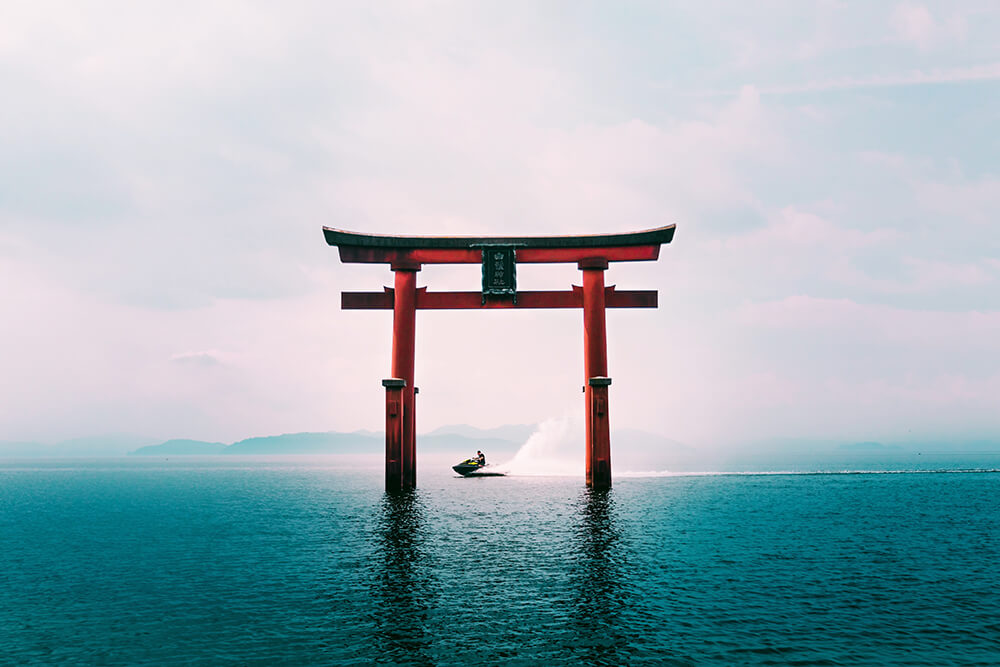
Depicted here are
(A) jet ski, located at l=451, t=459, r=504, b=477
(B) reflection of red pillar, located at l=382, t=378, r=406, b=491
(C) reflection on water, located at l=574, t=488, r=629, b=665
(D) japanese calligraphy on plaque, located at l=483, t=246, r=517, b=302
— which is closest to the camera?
(C) reflection on water, located at l=574, t=488, r=629, b=665

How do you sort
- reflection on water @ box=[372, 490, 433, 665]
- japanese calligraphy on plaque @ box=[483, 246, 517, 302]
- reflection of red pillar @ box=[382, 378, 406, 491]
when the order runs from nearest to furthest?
1. reflection on water @ box=[372, 490, 433, 665]
2. reflection of red pillar @ box=[382, 378, 406, 491]
3. japanese calligraphy on plaque @ box=[483, 246, 517, 302]

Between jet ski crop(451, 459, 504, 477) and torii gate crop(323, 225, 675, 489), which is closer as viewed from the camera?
torii gate crop(323, 225, 675, 489)

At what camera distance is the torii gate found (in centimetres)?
2552

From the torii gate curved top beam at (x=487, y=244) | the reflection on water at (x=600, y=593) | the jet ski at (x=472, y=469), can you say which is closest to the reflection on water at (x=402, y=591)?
the reflection on water at (x=600, y=593)

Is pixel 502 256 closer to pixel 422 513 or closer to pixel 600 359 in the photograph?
pixel 600 359

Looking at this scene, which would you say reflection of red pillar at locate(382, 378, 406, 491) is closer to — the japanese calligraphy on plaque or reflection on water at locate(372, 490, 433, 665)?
reflection on water at locate(372, 490, 433, 665)

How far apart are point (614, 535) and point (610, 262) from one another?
12.7 meters

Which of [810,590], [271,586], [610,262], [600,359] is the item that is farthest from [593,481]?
[271,586]

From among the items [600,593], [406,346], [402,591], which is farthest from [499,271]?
[600,593]

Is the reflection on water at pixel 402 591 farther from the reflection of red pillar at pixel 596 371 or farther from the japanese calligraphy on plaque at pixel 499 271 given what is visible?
the japanese calligraphy on plaque at pixel 499 271

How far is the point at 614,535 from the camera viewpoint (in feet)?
61.9

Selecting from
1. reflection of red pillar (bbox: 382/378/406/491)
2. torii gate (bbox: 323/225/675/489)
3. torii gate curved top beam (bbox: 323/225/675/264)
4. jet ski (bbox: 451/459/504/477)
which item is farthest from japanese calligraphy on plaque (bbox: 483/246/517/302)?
jet ski (bbox: 451/459/504/477)

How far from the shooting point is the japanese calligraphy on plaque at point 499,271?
26.3m

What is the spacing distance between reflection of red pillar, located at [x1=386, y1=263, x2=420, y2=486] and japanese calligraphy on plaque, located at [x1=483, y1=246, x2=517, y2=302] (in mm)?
3157
